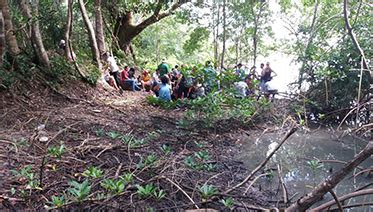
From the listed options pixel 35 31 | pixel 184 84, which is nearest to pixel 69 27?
pixel 35 31

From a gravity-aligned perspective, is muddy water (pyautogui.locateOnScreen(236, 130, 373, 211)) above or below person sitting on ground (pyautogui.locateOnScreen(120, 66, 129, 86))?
below

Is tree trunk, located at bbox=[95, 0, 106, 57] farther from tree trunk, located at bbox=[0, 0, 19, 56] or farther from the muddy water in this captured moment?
the muddy water

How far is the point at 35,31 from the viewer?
808 cm

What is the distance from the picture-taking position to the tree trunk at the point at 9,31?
7.37 metres

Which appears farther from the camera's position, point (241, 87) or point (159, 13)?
point (159, 13)

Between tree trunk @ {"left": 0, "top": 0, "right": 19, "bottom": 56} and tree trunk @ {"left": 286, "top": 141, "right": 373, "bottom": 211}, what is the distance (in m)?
7.02

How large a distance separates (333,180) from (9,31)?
7.29 m

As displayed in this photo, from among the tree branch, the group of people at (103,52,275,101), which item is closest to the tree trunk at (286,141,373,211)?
the group of people at (103,52,275,101)

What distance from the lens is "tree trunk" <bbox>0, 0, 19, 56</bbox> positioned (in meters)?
7.37

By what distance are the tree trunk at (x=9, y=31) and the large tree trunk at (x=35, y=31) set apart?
1.20 feet

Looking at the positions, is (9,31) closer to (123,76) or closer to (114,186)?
(123,76)

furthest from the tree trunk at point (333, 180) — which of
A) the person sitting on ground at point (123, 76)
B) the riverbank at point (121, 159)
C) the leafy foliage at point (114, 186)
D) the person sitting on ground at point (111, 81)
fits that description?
the person sitting on ground at point (123, 76)

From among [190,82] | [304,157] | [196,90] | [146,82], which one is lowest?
[304,157]

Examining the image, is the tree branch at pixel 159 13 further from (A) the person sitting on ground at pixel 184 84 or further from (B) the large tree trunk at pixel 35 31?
(B) the large tree trunk at pixel 35 31
